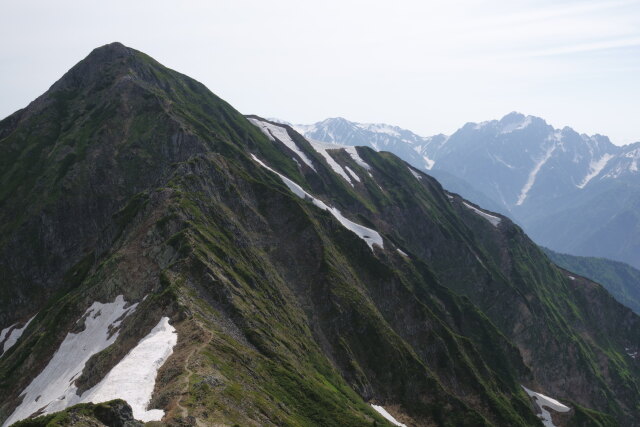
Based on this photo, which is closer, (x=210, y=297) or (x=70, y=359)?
(x=70, y=359)

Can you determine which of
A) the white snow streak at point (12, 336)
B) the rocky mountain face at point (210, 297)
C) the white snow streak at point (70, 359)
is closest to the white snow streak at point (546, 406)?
the rocky mountain face at point (210, 297)

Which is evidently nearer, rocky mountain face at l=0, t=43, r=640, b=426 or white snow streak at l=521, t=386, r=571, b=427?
rocky mountain face at l=0, t=43, r=640, b=426

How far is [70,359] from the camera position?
7138 cm

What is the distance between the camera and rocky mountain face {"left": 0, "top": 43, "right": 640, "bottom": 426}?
59303 mm

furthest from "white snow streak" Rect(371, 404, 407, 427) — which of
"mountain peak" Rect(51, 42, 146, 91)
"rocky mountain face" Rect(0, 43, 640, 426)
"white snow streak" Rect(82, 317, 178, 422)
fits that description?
"mountain peak" Rect(51, 42, 146, 91)

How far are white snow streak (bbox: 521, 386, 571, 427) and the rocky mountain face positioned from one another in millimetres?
853

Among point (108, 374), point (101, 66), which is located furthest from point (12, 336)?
point (101, 66)

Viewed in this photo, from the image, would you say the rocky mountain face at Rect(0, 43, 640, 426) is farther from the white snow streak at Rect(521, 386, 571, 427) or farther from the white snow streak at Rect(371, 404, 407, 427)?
the white snow streak at Rect(371, 404, 407, 427)

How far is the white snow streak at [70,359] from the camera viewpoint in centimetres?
6310

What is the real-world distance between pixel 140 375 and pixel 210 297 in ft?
75.5

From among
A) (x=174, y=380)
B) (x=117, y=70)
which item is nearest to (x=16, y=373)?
(x=174, y=380)

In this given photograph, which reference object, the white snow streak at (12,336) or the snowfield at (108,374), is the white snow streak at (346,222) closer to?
the white snow streak at (12,336)

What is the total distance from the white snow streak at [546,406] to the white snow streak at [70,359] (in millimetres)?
122981

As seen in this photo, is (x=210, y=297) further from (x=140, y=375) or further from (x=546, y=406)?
(x=546, y=406)
